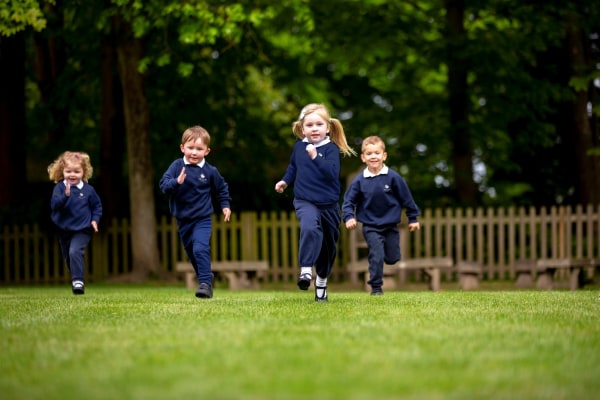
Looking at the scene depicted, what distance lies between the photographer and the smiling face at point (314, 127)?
35.7 feet

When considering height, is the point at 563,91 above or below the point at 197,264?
above

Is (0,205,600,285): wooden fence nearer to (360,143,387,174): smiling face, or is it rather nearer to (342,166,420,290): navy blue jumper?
(342,166,420,290): navy blue jumper

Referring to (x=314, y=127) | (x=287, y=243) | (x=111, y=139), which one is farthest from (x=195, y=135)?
(x=111, y=139)

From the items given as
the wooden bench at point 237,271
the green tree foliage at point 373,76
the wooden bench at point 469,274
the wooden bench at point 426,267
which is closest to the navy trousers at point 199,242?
the wooden bench at point 426,267

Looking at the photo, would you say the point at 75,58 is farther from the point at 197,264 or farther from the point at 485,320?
the point at 485,320

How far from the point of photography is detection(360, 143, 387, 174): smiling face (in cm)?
1252

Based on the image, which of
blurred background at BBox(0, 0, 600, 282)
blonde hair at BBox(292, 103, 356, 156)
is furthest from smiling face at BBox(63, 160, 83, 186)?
blurred background at BBox(0, 0, 600, 282)

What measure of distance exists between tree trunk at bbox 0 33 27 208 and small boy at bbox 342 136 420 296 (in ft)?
48.4

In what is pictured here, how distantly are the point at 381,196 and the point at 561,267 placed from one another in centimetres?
691

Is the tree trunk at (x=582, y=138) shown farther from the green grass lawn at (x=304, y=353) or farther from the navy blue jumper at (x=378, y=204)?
the green grass lawn at (x=304, y=353)

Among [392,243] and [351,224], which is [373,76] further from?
[351,224]

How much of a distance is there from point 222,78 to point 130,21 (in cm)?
634

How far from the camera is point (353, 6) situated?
26797 mm

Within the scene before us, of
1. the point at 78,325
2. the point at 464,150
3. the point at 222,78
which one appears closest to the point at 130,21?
the point at 222,78
